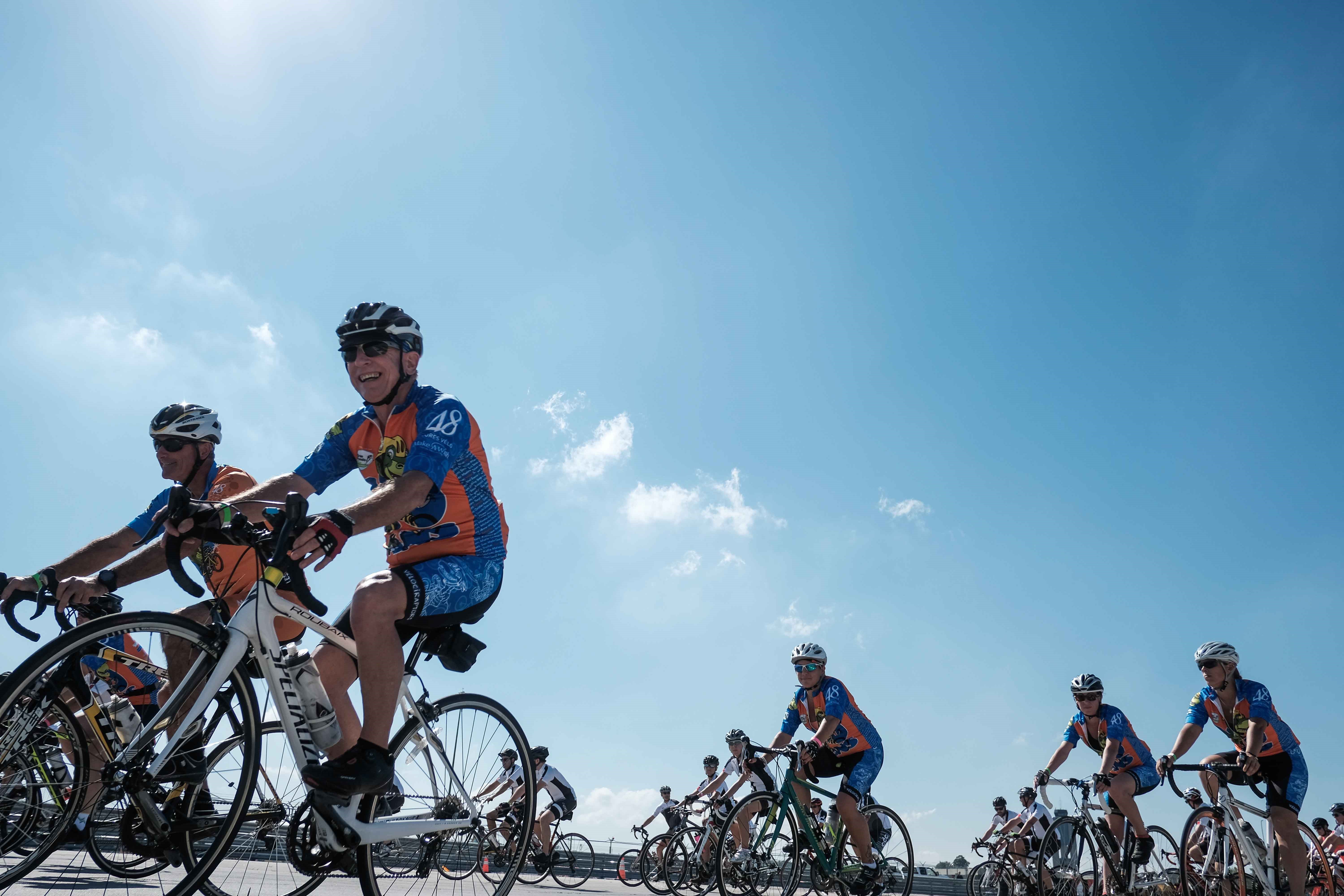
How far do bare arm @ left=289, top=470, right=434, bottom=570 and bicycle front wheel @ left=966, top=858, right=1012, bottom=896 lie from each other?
9813mm

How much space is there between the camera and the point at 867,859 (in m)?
8.99

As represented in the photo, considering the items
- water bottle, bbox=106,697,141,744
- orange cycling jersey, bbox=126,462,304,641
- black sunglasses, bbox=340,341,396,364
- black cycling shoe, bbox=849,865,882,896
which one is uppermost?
black sunglasses, bbox=340,341,396,364

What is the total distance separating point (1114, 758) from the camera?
376 inches

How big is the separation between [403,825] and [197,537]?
56.9 inches

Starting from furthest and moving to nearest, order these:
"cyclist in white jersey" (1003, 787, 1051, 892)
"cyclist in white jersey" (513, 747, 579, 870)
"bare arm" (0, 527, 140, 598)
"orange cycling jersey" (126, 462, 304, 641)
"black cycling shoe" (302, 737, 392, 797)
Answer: "cyclist in white jersey" (513, 747, 579, 870) → "cyclist in white jersey" (1003, 787, 1051, 892) → "orange cycling jersey" (126, 462, 304, 641) → "bare arm" (0, 527, 140, 598) → "black cycling shoe" (302, 737, 392, 797)

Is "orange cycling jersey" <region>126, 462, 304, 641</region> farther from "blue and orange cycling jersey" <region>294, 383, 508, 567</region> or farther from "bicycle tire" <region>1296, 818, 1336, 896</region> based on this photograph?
"bicycle tire" <region>1296, 818, 1336, 896</region>

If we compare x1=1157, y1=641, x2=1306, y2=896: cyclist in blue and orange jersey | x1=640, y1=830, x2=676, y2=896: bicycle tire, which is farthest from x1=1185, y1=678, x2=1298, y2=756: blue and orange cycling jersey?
x1=640, y1=830, x2=676, y2=896: bicycle tire

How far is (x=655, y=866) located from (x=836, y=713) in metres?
7.97

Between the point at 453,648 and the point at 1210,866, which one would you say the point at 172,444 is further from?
the point at 1210,866

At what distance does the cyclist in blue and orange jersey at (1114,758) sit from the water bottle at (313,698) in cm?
824

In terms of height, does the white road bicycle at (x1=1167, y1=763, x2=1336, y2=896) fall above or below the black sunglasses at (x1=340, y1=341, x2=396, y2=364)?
below

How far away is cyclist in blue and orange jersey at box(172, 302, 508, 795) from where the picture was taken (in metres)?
3.31

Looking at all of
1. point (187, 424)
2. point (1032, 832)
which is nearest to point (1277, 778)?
point (1032, 832)

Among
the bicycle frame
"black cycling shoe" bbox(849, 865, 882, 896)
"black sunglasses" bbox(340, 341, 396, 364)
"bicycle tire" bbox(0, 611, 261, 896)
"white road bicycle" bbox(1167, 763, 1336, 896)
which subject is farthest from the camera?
"black cycling shoe" bbox(849, 865, 882, 896)
